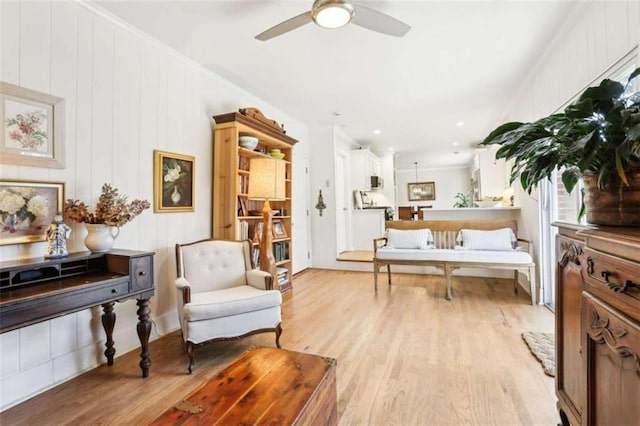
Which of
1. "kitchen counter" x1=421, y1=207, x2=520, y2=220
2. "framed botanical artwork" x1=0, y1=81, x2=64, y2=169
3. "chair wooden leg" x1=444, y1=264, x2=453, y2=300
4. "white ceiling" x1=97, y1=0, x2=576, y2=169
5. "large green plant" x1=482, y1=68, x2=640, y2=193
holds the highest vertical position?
"white ceiling" x1=97, y1=0, x2=576, y2=169

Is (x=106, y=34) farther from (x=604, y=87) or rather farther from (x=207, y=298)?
(x=604, y=87)

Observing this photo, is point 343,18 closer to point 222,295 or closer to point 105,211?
point 105,211

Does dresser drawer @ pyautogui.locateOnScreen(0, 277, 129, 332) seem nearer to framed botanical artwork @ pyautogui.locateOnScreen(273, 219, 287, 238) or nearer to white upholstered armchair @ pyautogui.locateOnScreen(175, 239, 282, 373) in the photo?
white upholstered armchair @ pyautogui.locateOnScreen(175, 239, 282, 373)

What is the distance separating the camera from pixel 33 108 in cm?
192

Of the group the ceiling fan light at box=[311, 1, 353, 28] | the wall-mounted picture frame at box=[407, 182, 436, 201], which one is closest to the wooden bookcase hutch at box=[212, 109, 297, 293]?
the ceiling fan light at box=[311, 1, 353, 28]

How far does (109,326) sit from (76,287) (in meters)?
0.72

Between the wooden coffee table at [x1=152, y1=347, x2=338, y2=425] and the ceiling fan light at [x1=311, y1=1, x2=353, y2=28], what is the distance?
2.04 meters

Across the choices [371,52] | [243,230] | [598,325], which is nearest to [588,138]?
[598,325]

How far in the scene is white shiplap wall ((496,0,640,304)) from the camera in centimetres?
183

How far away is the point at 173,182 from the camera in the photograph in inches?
112

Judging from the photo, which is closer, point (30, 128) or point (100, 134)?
point (30, 128)

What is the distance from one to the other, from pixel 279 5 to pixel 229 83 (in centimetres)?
155

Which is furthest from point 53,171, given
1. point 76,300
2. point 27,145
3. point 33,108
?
point 76,300

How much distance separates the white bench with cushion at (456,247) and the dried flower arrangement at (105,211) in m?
2.99
